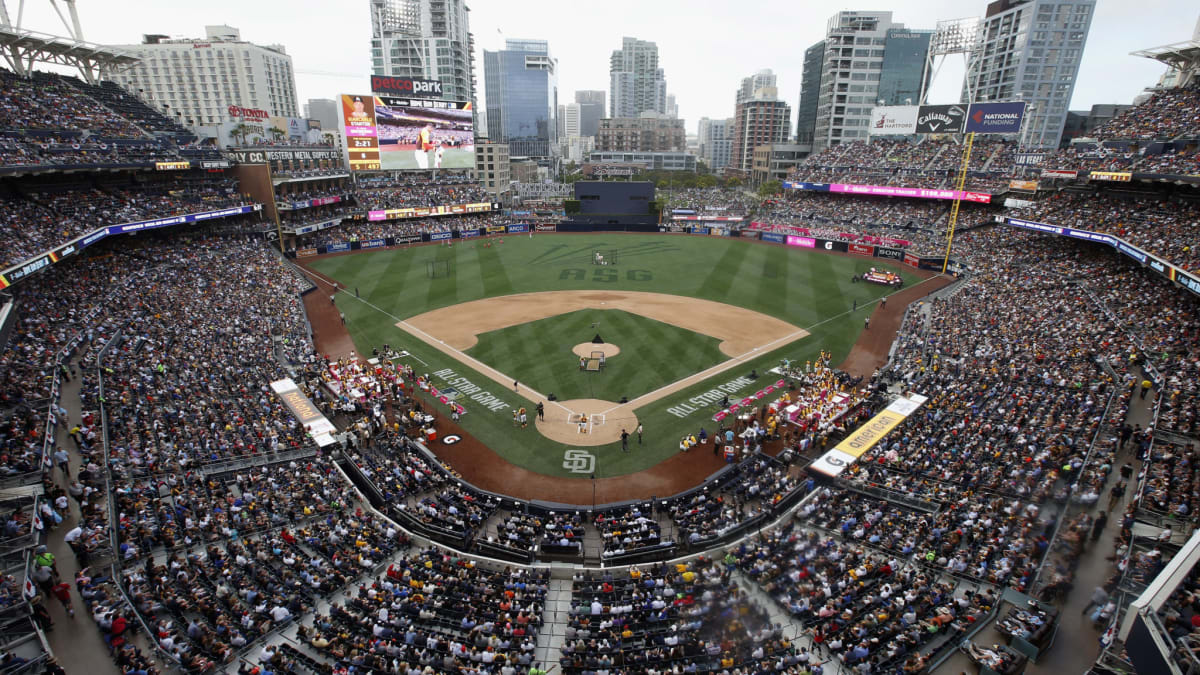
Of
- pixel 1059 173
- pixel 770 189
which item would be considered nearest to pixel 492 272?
pixel 1059 173

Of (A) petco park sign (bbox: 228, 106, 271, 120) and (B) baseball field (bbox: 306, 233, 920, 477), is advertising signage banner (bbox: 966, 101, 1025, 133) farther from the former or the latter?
(A) petco park sign (bbox: 228, 106, 271, 120)

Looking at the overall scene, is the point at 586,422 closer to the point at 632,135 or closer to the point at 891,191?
the point at 891,191

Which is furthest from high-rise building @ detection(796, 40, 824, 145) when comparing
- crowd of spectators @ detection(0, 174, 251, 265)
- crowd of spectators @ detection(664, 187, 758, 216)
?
crowd of spectators @ detection(0, 174, 251, 265)

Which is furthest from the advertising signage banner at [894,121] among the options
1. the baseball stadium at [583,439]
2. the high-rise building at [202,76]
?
the high-rise building at [202,76]

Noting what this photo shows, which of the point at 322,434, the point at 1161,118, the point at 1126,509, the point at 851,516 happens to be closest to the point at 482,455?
the point at 322,434

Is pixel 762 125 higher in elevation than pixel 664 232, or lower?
higher

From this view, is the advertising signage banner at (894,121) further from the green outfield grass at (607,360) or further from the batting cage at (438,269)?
the batting cage at (438,269)
